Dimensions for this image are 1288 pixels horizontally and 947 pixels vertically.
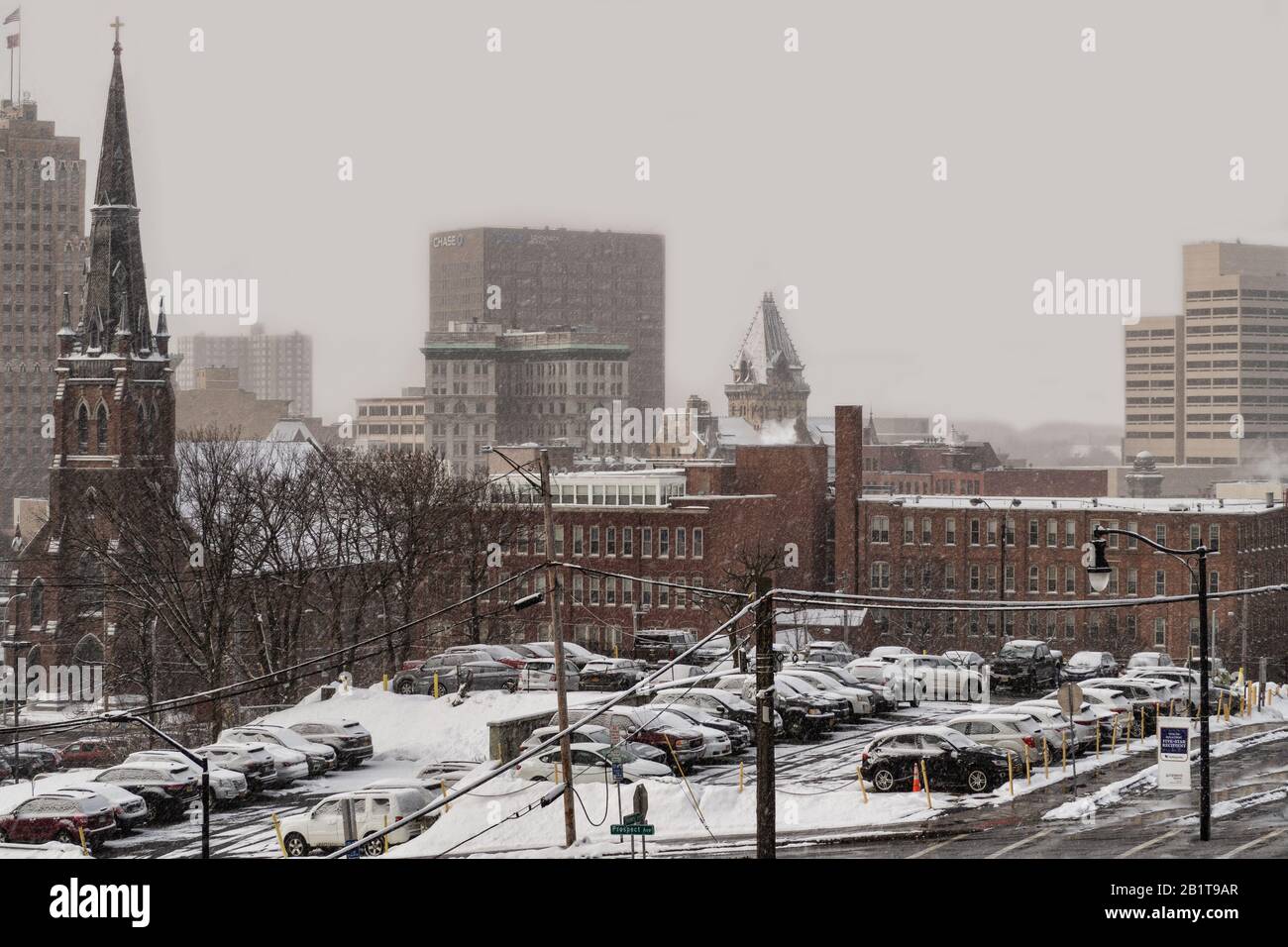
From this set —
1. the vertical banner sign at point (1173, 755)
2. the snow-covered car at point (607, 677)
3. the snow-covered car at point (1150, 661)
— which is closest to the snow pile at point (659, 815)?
the vertical banner sign at point (1173, 755)

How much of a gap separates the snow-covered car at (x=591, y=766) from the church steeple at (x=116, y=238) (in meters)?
62.8

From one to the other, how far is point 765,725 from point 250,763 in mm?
15887

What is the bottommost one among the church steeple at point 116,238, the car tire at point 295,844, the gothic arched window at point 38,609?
the gothic arched window at point 38,609

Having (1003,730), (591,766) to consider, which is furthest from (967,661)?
(591,766)

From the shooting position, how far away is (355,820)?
28.1 metres

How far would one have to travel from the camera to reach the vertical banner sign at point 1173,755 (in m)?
25.9

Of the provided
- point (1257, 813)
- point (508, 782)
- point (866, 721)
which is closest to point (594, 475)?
point (866, 721)

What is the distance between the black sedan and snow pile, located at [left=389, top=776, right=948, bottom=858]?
0.43m

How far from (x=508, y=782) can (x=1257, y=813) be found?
42.2ft

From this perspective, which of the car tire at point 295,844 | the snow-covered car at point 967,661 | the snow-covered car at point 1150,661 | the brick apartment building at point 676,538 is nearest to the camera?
the car tire at point 295,844

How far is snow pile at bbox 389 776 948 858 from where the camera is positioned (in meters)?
27.5

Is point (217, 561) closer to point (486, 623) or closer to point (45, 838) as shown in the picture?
point (486, 623)

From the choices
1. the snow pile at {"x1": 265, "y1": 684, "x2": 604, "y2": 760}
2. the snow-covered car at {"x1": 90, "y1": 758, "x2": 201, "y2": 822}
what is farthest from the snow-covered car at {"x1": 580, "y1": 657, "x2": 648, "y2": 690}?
the snow-covered car at {"x1": 90, "y1": 758, "x2": 201, "y2": 822}

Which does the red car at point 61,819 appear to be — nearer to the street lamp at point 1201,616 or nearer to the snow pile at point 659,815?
the snow pile at point 659,815
